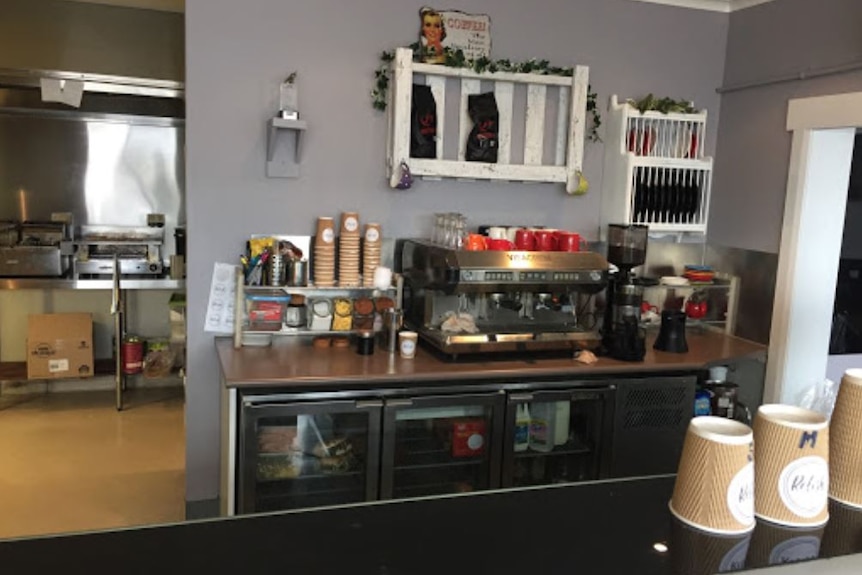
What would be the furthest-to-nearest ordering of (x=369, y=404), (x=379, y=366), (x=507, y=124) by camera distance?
(x=507, y=124), (x=379, y=366), (x=369, y=404)

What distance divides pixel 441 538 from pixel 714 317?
287cm

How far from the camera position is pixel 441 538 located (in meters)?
1.22

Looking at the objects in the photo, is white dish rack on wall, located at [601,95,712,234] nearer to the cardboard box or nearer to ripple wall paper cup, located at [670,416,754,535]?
ripple wall paper cup, located at [670,416,754,535]

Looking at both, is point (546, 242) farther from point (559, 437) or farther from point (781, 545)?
point (781, 545)

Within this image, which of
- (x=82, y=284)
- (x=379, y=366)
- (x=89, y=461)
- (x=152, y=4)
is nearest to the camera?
(x=379, y=366)

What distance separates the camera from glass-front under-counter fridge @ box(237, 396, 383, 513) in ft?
8.32

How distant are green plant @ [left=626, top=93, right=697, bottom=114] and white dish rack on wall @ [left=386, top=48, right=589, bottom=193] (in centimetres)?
32

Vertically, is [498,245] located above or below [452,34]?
below

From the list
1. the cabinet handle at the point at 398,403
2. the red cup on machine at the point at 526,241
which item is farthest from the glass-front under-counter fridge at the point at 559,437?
the red cup on machine at the point at 526,241

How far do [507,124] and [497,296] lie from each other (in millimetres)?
831

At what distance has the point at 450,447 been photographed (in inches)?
114

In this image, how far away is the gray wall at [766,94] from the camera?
120 inches

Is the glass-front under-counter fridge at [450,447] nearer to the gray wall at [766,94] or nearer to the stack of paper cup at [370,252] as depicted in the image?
the stack of paper cup at [370,252]

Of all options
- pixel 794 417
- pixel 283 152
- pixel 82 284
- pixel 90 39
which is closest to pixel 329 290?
pixel 283 152
